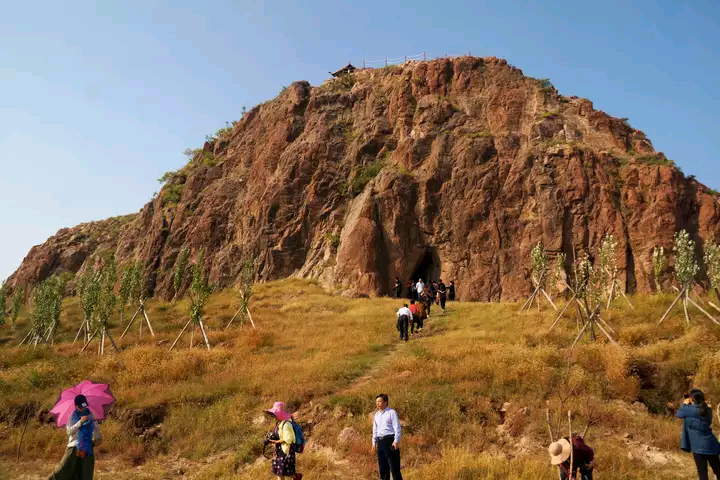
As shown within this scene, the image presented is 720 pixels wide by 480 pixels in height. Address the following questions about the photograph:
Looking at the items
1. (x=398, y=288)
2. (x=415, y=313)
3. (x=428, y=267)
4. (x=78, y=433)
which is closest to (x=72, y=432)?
(x=78, y=433)

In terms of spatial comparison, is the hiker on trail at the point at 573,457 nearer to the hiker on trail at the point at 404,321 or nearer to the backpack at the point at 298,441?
the backpack at the point at 298,441

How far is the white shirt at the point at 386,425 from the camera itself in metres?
8.71

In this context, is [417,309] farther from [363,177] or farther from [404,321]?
[363,177]

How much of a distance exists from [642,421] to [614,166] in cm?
2919

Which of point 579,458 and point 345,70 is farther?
point 345,70

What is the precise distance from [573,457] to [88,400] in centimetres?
863

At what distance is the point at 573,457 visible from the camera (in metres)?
7.16

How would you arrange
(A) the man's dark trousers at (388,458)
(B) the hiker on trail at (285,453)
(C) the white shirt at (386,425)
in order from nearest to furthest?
1. (B) the hiker on trail at (285,453)
2. (A) the man's dark trousers at (388,458)
3. (C) the white shirt at (386,425)

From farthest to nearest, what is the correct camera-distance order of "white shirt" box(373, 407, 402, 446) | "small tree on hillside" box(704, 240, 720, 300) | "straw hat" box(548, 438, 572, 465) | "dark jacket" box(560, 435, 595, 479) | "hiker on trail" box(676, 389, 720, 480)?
"small tree on hillside" box(704, 240, 720, 300), "white shirt" box(373, 407, 402, 446), "hiker on trail" box(676, 389, 720, 480), "dark jacket" box(560, 435, 595, 479), "straw hat" box(548, 438, 572, 465)

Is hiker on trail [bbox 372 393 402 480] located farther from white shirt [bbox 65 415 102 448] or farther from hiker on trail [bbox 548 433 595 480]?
white shirt [bbox 65 415 102 448]

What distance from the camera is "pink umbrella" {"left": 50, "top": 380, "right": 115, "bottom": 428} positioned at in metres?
8.89

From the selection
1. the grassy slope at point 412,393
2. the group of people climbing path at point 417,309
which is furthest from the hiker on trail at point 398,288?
the grassy slope at point 412,393

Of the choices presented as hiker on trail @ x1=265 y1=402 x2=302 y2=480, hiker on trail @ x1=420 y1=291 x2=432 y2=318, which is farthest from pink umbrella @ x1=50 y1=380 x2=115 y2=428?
hiker on trail @ x1=420 y1=291 x2=432 y2=318

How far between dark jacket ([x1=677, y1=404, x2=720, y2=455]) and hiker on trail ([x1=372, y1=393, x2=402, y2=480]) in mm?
5039
